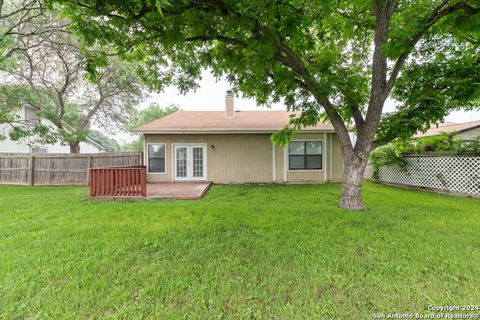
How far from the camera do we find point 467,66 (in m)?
4.50

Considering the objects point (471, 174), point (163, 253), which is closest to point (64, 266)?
point (163, 253)

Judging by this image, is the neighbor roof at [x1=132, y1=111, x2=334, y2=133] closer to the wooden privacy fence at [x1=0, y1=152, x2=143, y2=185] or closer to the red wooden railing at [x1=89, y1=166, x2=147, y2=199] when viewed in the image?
the wooden privacy fence at [x1=0, y1=152, x2=143, y2=185]

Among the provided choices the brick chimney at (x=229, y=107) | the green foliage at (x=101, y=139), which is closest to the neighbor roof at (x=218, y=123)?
the brick chimney at (x=229, y=107)

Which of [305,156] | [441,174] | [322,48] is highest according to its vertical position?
[322,48]

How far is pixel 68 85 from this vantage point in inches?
534

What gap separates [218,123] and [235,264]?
8323 mm

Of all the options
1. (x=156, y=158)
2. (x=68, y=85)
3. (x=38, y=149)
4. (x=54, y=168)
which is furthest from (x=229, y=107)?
(x=38, y=149)

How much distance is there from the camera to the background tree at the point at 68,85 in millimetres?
10359

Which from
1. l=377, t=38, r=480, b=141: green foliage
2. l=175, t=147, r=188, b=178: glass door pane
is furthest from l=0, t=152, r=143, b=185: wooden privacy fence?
l=377, t=38, r=480, b=141: green foliage

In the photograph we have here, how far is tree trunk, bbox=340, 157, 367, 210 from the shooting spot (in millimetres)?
5133

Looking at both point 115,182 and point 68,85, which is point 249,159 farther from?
point 68,85

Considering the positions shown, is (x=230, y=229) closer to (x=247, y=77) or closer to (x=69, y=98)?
(x=247, y=77)

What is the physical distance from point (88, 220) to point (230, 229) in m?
3.04

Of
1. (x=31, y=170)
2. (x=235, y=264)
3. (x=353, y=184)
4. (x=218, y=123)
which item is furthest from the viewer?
(x=218, y=123)
